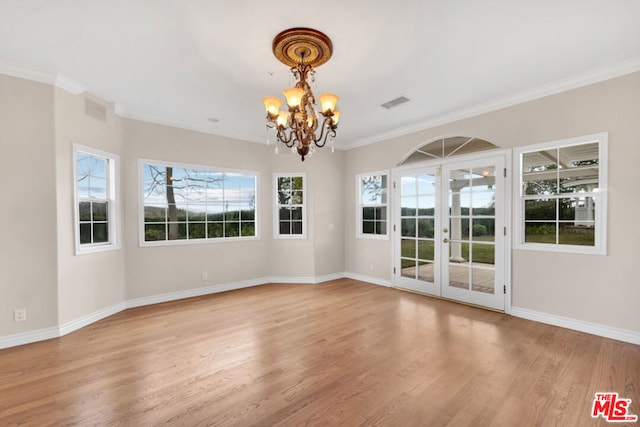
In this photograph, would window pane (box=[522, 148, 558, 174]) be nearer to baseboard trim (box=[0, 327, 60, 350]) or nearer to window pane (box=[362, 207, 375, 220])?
window pane (box=[362, 207, 375, 220])

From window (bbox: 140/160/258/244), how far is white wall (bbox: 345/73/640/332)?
407 cm

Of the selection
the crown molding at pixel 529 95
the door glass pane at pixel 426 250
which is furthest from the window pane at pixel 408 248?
the crown molding at pixel 529 95

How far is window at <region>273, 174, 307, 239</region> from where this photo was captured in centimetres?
570

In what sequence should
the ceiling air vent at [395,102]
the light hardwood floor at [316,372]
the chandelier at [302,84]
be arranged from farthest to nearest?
1. the ceiling air vent at [395,102]
2. the chandelier at [302,84]
3. the light hardwood floor at [316,372]

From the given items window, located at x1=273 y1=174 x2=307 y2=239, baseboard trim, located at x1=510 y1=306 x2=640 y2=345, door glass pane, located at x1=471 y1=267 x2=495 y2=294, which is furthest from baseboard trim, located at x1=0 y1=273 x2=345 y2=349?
baseboard trim, located at x1=510 y1=306 x2=640 y2=345


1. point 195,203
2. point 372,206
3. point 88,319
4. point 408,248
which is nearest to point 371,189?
point 372,206

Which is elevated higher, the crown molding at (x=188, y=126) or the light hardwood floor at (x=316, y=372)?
the crown molding at (x=188, y=126)

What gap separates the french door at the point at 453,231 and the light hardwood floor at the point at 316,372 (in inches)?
21.2

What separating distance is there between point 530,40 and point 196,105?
3.90 metres

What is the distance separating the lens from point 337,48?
8.52 ft

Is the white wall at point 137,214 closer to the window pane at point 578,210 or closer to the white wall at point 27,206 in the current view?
the white wall at point 27,206

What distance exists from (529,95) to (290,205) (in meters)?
4.14

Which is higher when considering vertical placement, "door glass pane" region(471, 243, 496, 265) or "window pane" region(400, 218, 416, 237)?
"window pane" region(400, 218, 416, 237)

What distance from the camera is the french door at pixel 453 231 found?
13.0 ft
